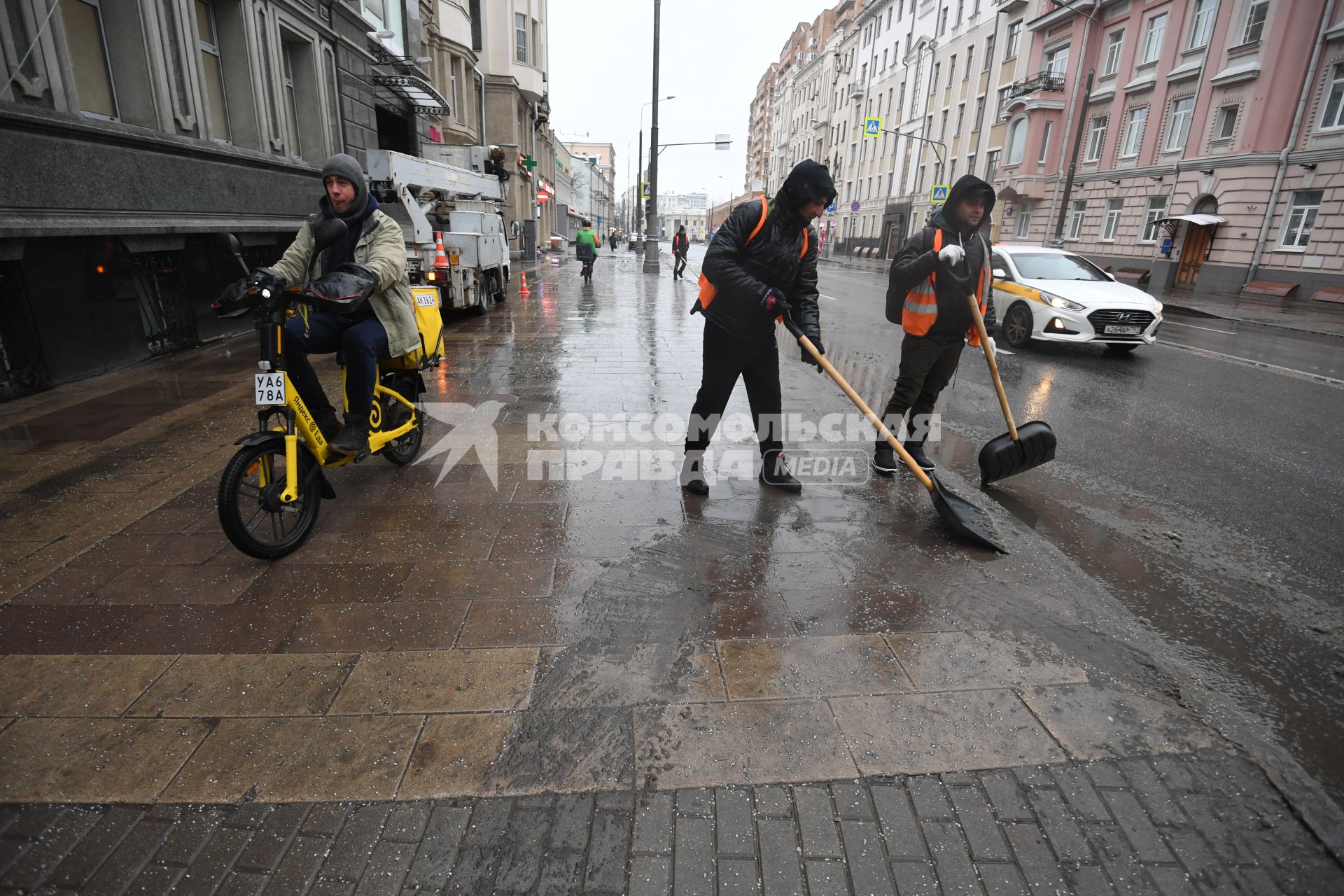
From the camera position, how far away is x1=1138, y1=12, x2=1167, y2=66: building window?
25.8m

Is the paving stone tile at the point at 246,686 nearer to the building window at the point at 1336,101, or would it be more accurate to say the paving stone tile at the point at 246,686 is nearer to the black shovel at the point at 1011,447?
the black shovel at the point at 1011,447

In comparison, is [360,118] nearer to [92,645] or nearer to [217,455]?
[217,455]

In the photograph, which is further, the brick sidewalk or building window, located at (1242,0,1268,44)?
building window, located at (1242,0,1268,44)

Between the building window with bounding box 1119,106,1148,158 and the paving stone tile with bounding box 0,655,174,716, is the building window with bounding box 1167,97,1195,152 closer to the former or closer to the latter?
the building window with bounding box 1119,106,1148,158

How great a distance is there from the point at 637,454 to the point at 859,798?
130 inches

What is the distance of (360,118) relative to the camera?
14.9m


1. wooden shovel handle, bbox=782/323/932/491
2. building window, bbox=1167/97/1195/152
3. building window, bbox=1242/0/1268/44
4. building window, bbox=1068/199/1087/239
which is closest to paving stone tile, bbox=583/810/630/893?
wooden shovel handle, bbox=782/323/932/491

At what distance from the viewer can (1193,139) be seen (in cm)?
2416

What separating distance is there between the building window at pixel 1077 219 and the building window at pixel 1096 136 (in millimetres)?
1822

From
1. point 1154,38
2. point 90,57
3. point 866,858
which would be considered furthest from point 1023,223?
point 866,858

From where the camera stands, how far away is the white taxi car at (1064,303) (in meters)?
9.66

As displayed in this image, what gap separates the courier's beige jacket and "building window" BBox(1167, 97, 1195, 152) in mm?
30518

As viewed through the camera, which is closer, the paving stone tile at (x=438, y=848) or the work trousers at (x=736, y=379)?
the paving stone tile at (x=438, y=848)

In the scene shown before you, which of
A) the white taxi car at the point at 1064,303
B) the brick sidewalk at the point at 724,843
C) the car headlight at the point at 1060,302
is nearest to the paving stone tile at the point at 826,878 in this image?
the brick sidewalk at the point at 724,843
